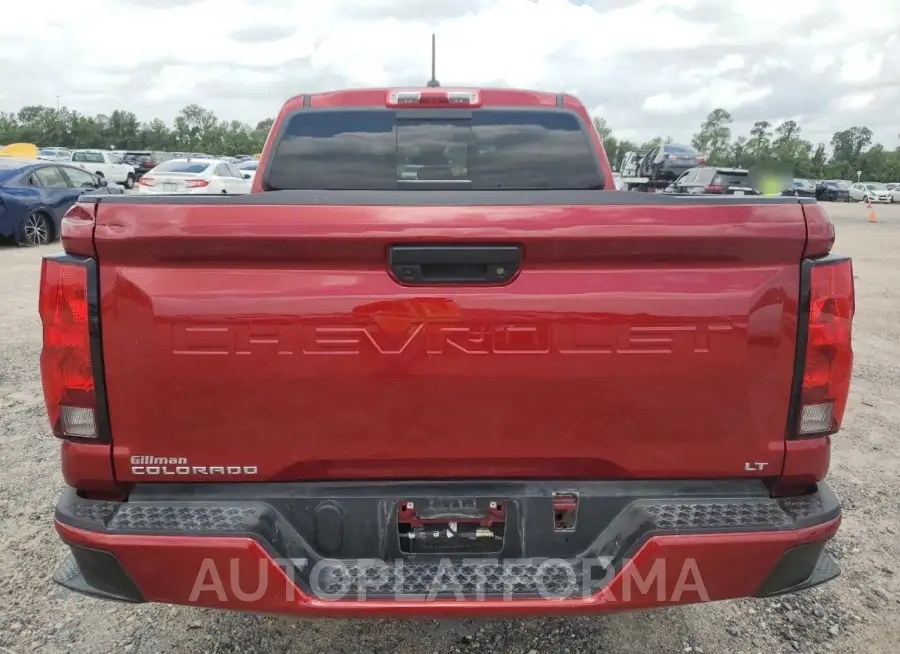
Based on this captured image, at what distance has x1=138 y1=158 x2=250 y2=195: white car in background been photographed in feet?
55.9

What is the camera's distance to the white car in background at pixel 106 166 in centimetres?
3197

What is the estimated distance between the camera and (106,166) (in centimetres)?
3256

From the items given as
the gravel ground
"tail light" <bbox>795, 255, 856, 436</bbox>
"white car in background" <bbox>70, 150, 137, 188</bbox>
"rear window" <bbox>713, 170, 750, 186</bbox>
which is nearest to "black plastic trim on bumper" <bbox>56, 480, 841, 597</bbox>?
"tail light" <bbox>795, 255, 856, 436</bbox>

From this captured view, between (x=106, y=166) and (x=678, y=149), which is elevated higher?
(x=678, y=149)

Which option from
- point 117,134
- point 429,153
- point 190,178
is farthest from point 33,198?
point 117,134

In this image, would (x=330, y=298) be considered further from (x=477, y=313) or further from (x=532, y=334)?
(x=532, y=334)

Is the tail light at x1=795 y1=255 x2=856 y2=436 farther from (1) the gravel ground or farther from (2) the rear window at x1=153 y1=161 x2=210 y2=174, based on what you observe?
(2) the rear window at x1=153 y1=161 x2=210 y2=174

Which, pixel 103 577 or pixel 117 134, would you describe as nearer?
pixel 103 577

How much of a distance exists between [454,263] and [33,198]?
14.4 meters

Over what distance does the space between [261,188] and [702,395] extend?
8.74 feet

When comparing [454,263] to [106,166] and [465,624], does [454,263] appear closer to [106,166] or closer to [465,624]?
[465,624]

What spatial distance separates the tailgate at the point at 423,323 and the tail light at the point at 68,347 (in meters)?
0.07

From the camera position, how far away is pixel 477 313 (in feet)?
6.41

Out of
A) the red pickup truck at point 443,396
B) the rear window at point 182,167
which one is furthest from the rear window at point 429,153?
the rear window at point 182,167
